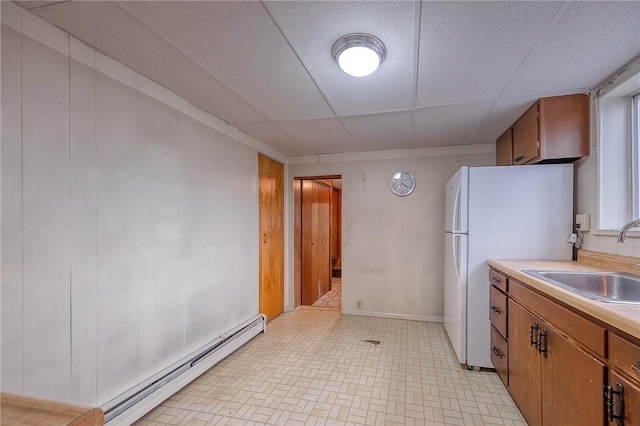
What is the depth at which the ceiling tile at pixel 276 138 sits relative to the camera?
9.63ft

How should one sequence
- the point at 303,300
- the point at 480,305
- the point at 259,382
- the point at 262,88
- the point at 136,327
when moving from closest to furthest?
the point at 136,327 < the point at 262,88 < the point at 259,382 < the point at 480,305 < the point at 303,300

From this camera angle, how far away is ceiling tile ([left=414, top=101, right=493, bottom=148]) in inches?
97.3

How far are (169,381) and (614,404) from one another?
2319 millimetres

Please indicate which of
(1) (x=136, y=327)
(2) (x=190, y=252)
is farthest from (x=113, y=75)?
(1) (x=136, y=327)

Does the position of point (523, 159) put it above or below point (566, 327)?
above

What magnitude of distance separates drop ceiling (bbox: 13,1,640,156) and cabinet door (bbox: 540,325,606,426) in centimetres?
146

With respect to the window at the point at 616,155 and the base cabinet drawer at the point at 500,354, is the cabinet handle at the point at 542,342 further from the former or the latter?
the window at the point at 616,155

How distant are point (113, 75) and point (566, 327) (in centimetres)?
267

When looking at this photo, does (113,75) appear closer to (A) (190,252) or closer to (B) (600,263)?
(A) (190,252)

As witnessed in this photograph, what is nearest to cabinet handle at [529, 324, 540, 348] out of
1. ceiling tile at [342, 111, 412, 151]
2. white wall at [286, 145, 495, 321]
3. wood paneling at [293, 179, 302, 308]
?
ceiling tile at [342, 111, 412, 151]

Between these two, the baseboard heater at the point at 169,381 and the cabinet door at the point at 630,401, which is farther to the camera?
the baseboard heater at the point at 169,381

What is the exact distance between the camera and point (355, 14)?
1.34 meters

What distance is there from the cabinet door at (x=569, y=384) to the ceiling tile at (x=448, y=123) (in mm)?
1732

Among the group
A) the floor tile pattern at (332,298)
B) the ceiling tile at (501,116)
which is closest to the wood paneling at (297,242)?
the floor tile pattern at (332,298)
